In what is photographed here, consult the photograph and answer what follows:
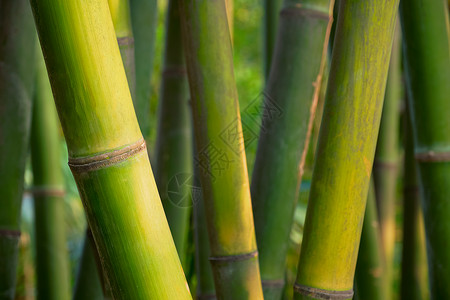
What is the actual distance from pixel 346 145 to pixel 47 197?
2.37ft

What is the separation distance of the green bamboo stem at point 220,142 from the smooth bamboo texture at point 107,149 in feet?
0.50

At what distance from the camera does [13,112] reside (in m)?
0.76

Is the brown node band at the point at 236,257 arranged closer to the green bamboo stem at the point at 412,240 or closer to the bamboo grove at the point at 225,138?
the bamboo grove at the point at 225,138

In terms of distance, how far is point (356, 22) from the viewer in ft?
1.68

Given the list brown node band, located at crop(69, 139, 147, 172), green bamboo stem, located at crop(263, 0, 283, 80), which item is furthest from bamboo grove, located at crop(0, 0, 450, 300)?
green bamboo stem, located at crop(263, 0, 283, 80)

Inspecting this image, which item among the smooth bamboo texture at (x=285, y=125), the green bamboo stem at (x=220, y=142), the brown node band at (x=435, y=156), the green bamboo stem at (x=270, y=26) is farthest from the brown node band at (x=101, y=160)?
the green bamboo stem at (x=270, y=26)

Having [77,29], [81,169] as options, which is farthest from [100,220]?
[77,29]

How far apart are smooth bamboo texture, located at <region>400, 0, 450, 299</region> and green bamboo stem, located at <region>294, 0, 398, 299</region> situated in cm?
14

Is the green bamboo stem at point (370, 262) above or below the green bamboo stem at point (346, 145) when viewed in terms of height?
below

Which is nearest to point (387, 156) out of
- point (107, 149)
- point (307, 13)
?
point (307, 13)

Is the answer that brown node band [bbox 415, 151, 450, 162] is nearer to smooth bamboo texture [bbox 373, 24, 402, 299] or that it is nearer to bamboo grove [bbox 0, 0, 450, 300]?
bamboo grove [bbox 0, 0, 450, 300]

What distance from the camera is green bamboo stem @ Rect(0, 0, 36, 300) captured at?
28.6 inches

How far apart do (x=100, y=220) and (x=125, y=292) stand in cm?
6

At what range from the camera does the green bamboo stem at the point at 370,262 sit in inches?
35.3
